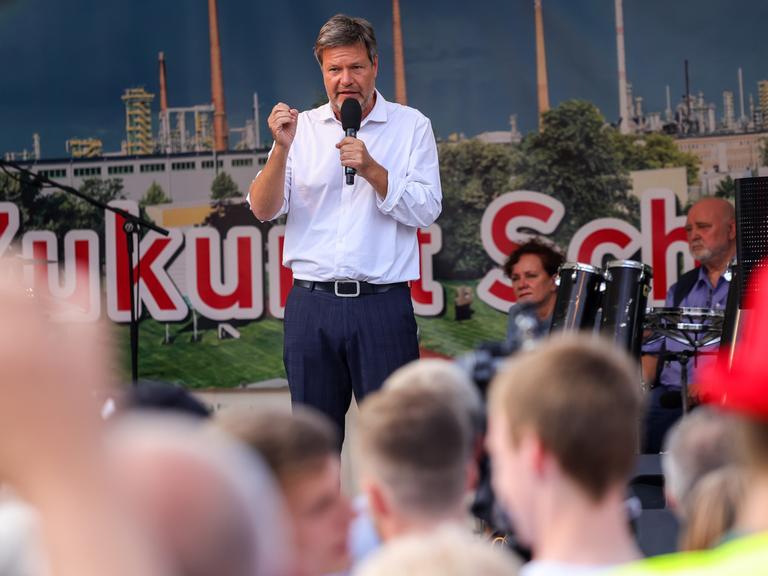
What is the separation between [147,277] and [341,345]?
246 centimetres

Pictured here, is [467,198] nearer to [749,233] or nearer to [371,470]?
[749,233]

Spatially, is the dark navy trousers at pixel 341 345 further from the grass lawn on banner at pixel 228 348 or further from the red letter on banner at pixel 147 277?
the red letter on banner at pixel 147 277

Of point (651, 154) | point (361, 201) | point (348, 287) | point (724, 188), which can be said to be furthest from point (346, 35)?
point (724, 188)

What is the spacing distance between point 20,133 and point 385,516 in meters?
4.85

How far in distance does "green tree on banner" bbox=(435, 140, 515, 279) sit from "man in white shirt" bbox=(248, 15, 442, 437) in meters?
1.94

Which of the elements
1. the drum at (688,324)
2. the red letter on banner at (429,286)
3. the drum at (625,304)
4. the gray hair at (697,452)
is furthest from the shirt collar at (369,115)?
the red letter on banner at (429,286)

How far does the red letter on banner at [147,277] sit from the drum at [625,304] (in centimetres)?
235

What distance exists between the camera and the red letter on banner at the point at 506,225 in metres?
5.65

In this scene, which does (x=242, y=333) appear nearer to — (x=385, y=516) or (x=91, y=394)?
(x=385, y=516)

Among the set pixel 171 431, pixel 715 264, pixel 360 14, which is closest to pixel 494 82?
pixel 360 14

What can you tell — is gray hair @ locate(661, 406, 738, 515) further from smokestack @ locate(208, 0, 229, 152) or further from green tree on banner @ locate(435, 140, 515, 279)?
smokestack @ locate(208, 0, 229, 152)

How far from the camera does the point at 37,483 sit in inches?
22.5

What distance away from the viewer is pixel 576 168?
573 cm

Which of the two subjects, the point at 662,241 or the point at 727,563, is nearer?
the point at 727,563
